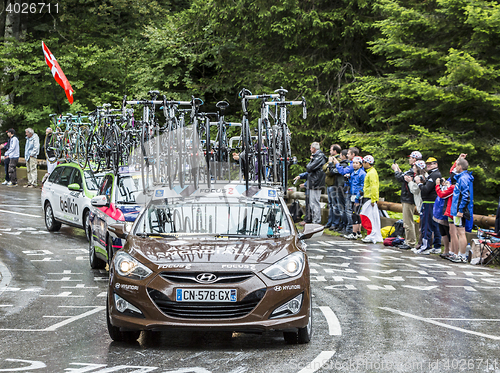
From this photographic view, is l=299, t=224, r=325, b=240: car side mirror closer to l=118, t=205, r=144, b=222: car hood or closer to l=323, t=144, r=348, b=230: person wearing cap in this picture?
l=118, t=205, r=144, b=222: car hood

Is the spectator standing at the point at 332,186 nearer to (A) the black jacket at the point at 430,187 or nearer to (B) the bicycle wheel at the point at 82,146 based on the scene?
(A) the black jacket at the point at 430,187

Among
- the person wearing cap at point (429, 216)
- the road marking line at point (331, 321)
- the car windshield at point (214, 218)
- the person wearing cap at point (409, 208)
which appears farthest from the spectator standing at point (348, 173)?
the car windshield at point (214, 218)

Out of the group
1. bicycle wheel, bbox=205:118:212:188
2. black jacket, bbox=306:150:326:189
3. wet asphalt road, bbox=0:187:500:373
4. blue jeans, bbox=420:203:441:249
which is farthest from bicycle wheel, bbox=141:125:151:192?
black jacket, bbox=306:150:326:189

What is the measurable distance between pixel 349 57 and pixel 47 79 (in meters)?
13.2

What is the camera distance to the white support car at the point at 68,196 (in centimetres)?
1450

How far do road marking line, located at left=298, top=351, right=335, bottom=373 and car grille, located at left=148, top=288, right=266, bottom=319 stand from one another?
77 centimetres

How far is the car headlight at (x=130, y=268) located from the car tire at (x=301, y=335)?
1.55 meters

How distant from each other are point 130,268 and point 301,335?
1.81m

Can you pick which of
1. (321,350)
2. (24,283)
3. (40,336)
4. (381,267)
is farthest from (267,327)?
(381,267)

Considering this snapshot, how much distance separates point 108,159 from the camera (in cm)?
1420

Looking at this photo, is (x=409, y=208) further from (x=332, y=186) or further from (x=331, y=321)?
(x=331, y=321)

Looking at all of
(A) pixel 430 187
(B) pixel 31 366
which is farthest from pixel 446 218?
(B) pixel 31 366

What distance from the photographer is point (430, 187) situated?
15.1 metres

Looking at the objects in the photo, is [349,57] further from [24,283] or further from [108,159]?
[24,283]
